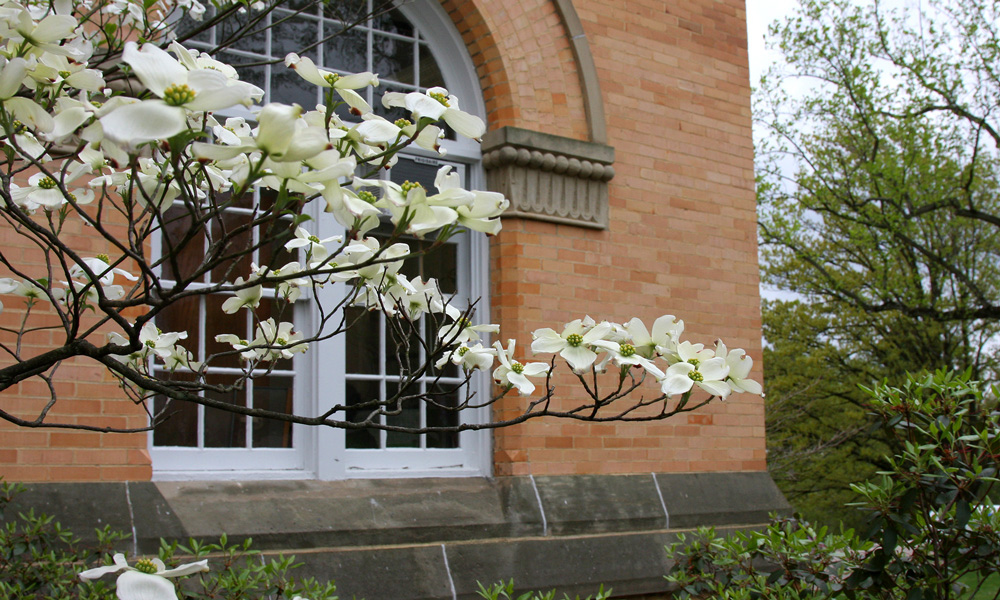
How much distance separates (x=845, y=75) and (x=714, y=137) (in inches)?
383

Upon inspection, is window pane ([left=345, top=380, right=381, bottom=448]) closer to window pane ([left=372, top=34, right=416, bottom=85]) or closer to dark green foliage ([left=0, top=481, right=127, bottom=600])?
Result: dark green foliage ([left=0, top=481, right=127, bottom=600])

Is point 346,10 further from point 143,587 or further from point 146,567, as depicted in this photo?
point 143,587

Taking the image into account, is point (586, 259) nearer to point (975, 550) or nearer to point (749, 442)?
point (749, 442)

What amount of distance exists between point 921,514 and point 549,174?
10.7ft

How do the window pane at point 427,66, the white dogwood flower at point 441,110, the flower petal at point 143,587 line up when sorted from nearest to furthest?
the flower petal at point 143,587 → the white dogwood flower at point 441,110 → the window pane at point 427,66

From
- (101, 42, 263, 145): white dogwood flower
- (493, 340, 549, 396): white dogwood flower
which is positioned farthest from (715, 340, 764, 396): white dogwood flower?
(101, 42, 263, 145): white dogwood flower

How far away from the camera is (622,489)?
5988mm

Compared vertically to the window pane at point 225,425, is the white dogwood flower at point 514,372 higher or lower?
higher

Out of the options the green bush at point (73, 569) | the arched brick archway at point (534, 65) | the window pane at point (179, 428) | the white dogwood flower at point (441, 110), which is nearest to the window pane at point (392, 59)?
the arched brick archway at point (534, 65)

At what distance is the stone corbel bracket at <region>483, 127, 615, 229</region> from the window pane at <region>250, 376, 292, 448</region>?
68.5 inches

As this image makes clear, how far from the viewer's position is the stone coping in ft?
14.5

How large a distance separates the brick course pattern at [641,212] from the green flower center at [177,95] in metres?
4.34

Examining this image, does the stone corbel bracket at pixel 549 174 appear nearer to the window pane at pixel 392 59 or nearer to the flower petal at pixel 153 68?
the window pane at pixel 392 59

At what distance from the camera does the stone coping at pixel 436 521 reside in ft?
14.5
